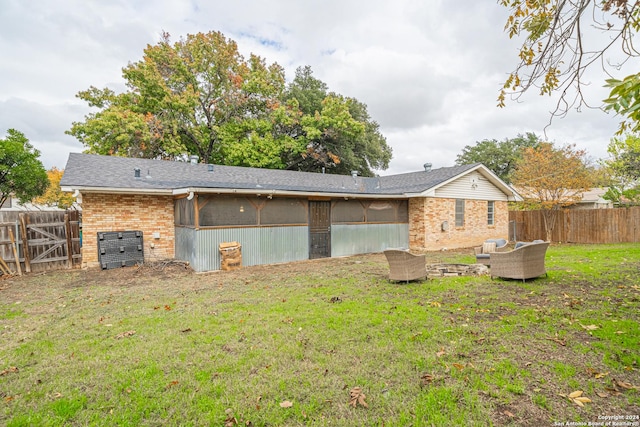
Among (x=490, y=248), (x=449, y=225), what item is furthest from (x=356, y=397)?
(x=449, y=225)

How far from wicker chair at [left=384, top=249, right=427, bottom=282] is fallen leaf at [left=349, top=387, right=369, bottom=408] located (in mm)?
4116

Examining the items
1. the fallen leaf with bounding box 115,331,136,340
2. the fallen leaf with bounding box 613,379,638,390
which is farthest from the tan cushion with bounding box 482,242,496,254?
the fallen leaf with bounding box 115,331,136,340

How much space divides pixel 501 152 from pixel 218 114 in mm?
28828

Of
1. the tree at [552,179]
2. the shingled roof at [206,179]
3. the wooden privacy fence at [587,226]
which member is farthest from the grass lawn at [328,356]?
the wooden privacy fence at [587,226]

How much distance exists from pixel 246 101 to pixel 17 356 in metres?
20.1

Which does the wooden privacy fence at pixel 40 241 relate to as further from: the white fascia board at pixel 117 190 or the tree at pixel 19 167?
the tree at pixel 19 167

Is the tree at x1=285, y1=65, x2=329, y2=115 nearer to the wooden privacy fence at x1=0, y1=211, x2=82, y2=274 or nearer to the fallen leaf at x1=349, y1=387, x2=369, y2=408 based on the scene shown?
the wooden privacy fence at x1=0, y1=211, x2=82, y2=274

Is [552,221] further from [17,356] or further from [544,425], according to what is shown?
[17,356]

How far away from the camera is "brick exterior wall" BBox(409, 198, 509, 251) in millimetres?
13578

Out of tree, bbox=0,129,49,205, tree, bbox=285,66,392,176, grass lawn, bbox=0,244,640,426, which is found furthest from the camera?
tree, bbox=285,66,392,176

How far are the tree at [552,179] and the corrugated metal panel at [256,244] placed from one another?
12.8m

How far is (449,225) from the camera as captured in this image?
1439 centimetres

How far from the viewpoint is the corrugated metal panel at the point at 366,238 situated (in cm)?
1197

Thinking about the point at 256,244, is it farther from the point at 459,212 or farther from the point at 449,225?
the point at 459,212
